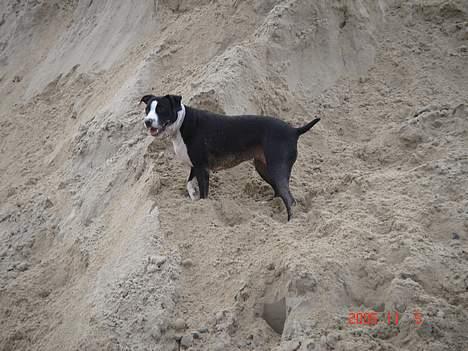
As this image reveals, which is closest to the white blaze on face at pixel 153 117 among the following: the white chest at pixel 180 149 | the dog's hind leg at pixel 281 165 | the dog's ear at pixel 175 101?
the dog's ear at pixel 175 101

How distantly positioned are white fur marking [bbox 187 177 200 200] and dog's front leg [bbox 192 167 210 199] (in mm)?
77

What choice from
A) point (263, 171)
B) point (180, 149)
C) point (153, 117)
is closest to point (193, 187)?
point (180, 149)

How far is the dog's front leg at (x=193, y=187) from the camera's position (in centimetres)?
602

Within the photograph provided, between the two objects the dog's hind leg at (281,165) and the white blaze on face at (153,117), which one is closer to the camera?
the white blaze on face at (153,117)

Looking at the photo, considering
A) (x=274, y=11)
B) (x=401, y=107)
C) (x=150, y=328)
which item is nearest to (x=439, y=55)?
(x=401, y=107)

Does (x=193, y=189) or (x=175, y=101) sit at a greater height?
(x=175, y=101)

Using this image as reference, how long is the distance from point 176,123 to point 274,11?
9.64ft

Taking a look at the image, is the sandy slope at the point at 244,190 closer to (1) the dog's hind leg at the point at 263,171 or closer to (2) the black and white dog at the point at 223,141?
(1) the dog's hind leg at the point at 263,171

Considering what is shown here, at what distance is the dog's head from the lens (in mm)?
5719

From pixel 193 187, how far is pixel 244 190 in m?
0.65

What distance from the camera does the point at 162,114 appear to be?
19.0 ft

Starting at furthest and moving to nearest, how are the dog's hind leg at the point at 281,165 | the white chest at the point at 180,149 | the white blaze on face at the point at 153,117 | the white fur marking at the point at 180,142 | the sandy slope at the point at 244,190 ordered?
the white chest at the point at 180,149 < the white fur marking at the point at 180,142 < the dog's hind leg at the point at 281,165 < the white blaze on face at the point at 153,117 < the sandy slope at the point at 244,190

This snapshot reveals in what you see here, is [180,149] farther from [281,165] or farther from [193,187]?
[281,165]

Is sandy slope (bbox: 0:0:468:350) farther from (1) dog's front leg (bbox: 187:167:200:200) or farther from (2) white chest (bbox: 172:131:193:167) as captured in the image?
(2) white chest (bbox: 172:131:193:167)
